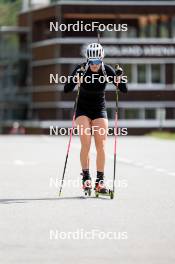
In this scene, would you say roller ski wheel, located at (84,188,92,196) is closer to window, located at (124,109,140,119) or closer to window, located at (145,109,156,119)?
window, located at (124,109,140,119)

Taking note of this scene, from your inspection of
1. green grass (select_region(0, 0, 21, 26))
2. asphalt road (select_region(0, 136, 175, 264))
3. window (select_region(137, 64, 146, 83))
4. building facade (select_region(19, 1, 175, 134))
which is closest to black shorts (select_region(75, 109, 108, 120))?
asphalt road (select_region(0, 136, 175, 264))

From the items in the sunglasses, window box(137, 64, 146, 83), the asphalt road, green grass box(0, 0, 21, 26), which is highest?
green grass box(0, 0, 21, 26)

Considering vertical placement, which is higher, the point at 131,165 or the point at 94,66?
the point at 94,66

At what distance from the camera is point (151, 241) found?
9.81 metres

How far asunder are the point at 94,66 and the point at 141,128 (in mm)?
72010

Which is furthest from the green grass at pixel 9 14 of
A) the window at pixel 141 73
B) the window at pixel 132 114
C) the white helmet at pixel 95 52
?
the white helmet at pixel 95 52

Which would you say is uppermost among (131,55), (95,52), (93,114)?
(131,55)

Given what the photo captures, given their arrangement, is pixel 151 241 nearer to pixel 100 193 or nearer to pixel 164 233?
pixel 164 233

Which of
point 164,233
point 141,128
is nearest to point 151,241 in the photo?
point 164,233

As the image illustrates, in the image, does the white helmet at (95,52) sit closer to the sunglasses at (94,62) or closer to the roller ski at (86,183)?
the sunglasses at (94,62)

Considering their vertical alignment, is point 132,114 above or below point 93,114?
below

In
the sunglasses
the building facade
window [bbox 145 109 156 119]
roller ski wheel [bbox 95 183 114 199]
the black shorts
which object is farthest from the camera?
window [bbox 145 109 156 119]

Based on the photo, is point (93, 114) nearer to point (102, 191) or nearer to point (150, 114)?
point (102, 191)

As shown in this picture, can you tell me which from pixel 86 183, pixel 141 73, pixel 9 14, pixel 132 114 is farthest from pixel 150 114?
pixel 86 183
